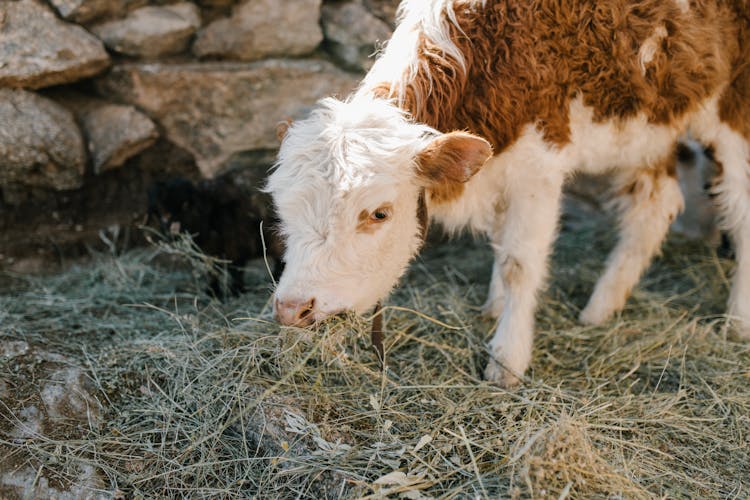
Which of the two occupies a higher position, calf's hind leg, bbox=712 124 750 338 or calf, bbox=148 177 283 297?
calf's hind leg, bbox=712 124 750 338

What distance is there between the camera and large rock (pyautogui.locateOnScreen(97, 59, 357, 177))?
15.3 ft

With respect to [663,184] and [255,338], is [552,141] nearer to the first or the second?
[663,184]

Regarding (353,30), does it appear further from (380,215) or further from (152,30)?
(380,215)

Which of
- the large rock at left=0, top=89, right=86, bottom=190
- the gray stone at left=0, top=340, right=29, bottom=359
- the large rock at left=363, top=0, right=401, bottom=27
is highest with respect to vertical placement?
the large rock at left=363, top=0, right=401, bottom=27

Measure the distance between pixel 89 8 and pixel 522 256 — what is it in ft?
11.0

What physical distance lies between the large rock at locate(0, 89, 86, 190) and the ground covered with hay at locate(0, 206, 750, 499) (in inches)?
31.4

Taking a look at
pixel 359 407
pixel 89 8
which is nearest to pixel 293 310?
pixel 359 407

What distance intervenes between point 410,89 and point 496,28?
57cm

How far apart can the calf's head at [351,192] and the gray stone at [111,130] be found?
2.09 meters

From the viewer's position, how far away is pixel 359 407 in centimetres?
299

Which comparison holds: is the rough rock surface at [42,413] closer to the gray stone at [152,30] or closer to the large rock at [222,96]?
the large rock at [222,96]

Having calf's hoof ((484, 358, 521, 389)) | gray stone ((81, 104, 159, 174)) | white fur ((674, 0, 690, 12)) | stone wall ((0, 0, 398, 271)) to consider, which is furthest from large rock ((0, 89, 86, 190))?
white fur ((674, 0, 690, 12))

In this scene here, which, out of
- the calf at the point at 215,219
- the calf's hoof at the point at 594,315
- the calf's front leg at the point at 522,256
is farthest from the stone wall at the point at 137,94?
the calf's hoof at the point at 594,315

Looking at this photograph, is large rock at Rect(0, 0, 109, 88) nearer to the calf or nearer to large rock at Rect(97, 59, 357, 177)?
large rock at Rect(97, 59, 357, 177)
